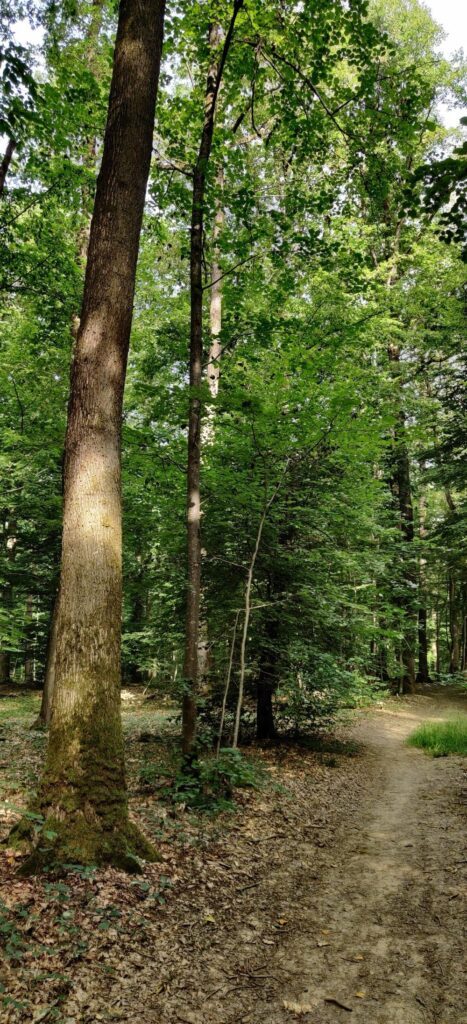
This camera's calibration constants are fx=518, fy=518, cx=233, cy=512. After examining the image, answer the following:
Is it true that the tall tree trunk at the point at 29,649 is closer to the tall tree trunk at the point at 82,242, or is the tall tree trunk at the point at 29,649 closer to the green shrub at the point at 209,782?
the tall tree trunk at the point at 82,242

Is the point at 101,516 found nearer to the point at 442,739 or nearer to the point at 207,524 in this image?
the point at 207,524

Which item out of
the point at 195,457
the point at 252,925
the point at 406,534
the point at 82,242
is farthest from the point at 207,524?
the point at 406,534

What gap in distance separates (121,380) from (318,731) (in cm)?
983

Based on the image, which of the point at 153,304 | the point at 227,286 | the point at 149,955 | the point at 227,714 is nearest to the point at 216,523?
the point at 227,714

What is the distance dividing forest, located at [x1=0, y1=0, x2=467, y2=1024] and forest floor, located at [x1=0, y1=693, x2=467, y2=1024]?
22 millimetres

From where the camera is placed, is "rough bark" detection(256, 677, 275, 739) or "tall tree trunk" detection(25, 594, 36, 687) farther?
"tall tree trunk" detection(25, 594, 36, 687)

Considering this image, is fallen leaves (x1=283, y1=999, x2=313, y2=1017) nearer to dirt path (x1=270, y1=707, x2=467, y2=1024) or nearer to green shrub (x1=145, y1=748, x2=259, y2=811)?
dirt path (x1=270, y1=707, x2=467, y2=1024)

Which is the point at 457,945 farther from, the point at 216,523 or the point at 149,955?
the point at 216,523

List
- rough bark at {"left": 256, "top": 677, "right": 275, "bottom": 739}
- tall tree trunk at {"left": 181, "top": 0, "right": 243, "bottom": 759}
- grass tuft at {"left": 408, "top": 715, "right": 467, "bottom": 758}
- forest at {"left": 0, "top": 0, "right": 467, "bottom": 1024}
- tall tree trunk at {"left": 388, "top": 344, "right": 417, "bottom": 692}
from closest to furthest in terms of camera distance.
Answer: forest at {"left": 0, "top": 0, "right": 467, "bottom": 1024} < tall tree trunk at {"left": 181, "top": 0, "right": 243, "bottom": 759} < rough bark at {"left": 256, "top": 677, "right": 275, "bottom": 739} < grass tuft at {"left": 408, "top": 715, "right": 467, "bottom": 758} < tall tree trunk at {"left": 388, "top": 344, "right": 417, "bottom": 692}

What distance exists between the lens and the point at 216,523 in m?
8.51

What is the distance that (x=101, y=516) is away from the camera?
4.37m

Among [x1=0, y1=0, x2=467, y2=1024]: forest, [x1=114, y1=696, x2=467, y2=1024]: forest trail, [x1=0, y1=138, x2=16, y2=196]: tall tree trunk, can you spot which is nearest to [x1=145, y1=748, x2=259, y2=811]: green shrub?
[x1=0, y1=0, x2=467, y2=1024]: forest

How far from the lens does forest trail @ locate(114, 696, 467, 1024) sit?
300 centimetres

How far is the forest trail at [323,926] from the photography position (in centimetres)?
300
